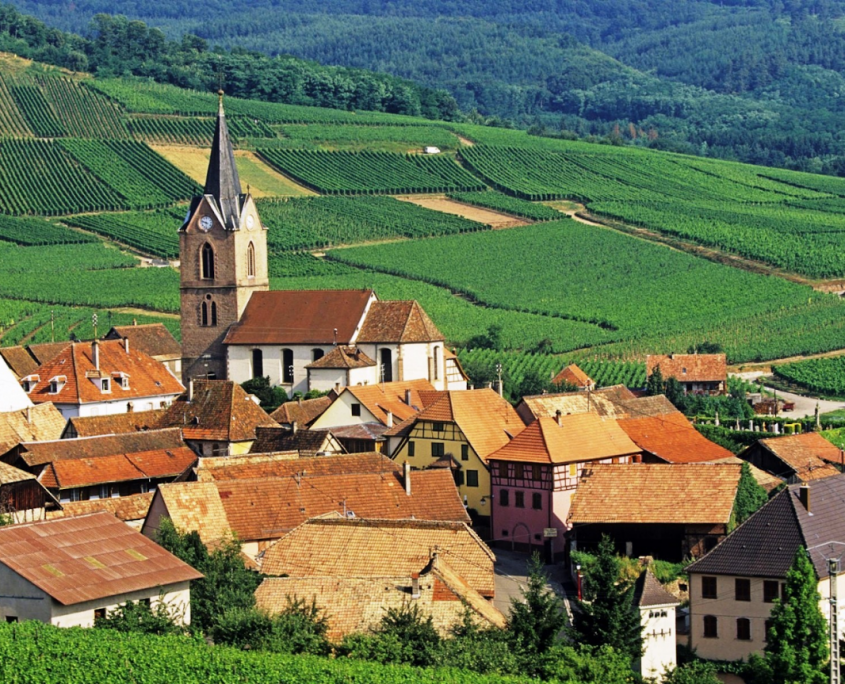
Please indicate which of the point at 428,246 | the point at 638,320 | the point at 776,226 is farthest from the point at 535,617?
the point at 776,226

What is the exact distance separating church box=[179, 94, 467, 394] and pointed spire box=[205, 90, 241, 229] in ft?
0.15

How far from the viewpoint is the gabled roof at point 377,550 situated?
44.8 meters

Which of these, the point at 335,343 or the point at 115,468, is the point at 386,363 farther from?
the point at 115,468

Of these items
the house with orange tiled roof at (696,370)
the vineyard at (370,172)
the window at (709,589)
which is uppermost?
the vineyard at (370,172)

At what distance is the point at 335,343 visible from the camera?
84.2 metres

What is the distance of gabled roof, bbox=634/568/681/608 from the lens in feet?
138

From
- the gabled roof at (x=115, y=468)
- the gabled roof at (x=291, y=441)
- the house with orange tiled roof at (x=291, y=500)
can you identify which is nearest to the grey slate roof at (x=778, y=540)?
the house with orange tiled roof at (x=291, y=500)

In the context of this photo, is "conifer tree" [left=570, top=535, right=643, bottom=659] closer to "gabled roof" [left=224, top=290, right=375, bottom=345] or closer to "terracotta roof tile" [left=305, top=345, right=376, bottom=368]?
"terracotta roof tile" [left=305, top=345, right=376, bottom=368]

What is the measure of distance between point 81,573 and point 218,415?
2524cm

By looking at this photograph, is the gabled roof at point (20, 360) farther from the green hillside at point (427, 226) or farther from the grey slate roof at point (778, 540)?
the grey slate roof at point (778, 540)

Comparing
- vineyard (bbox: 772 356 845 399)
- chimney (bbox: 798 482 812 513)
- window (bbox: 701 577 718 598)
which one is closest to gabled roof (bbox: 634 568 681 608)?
window (bbox: 701 577 718 598)

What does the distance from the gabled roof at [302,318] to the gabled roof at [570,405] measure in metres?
16.3

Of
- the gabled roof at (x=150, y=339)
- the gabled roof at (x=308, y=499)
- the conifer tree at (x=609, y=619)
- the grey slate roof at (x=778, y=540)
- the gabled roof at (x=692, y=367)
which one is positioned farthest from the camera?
the gabled roof at (x=692, y=367)

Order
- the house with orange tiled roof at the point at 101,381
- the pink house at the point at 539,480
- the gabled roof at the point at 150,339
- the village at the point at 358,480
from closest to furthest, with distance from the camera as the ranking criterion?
the village at the point at 358,480
the pink house at the point at 539,480
the house with orange tiled roof at the point at 101,381
the gabled roof at the point at 150,339
